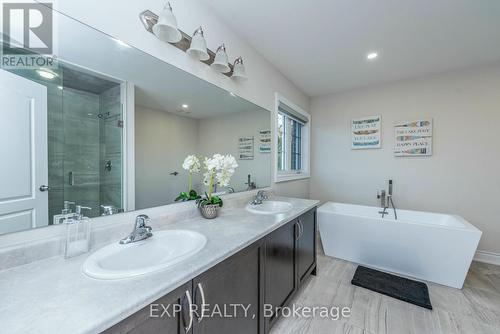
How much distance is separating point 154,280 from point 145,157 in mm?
809

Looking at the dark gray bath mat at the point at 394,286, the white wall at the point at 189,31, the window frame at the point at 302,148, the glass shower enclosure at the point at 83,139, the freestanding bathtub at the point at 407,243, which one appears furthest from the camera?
the window frame at the point at 302,148

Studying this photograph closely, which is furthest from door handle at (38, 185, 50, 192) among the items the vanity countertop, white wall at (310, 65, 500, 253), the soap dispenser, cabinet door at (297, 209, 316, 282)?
white wall at (310, 65, 500, 253)

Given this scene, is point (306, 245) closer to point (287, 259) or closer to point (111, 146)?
point (287, 259)

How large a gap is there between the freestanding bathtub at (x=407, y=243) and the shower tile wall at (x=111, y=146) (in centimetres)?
225

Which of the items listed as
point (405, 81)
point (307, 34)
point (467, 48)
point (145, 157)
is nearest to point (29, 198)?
point (145, 157)

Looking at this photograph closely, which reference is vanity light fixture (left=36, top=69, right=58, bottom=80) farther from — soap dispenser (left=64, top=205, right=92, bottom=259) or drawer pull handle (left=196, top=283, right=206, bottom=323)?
drawer pull handle (left=196, top=283, right=206, bottom=323)

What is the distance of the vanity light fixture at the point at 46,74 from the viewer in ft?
2.88

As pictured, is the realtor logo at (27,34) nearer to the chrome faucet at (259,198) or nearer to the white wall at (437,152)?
the chrome faucet at (259,198)

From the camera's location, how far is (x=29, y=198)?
85 centimetres

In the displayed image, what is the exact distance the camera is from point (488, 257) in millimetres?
2479

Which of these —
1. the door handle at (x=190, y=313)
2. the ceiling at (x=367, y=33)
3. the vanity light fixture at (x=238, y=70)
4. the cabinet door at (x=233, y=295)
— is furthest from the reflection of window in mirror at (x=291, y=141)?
the door handle at (x=190, y=313)

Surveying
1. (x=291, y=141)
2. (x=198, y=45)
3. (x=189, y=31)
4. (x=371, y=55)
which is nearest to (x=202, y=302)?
(x=198, y=45)

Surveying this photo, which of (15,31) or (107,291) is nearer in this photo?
(107,291)

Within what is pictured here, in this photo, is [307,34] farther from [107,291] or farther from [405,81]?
[107,291]
